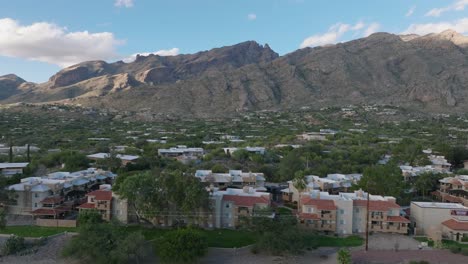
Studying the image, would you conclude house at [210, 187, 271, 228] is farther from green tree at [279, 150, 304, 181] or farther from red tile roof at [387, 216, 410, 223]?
green tree at [279, 150, 304, 181]

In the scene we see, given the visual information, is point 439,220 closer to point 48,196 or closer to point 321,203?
point 321,203

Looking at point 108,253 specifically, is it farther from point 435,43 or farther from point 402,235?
point 435,43

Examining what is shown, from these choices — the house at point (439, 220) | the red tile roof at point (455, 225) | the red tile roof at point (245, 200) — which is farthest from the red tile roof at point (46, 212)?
the red tile roof at point (455, 225)

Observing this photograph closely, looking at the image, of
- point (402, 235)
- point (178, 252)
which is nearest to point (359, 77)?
point (402, 235)

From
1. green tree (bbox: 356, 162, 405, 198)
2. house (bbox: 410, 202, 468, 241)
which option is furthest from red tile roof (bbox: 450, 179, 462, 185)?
house (bbox: 410, 202, 468, 241)

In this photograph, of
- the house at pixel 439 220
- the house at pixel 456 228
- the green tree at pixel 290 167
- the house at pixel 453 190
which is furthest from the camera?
the green tree at pixel 290 167

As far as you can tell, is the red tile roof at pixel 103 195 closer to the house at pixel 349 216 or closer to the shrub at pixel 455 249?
the house at pixel 349 216
